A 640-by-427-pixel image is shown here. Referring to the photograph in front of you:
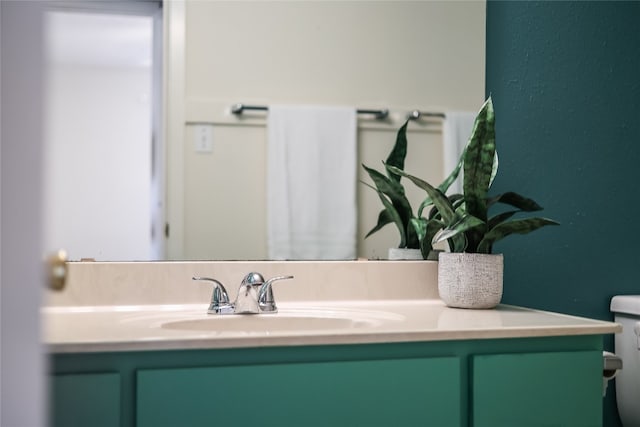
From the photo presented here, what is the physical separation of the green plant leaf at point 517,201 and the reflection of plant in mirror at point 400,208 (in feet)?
0.46

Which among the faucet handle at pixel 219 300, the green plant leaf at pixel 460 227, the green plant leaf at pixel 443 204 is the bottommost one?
the faucet handle at pixel 219 300

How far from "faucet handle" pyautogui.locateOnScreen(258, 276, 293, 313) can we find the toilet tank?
1.05 m

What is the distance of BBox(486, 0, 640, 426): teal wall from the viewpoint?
84.0 inches

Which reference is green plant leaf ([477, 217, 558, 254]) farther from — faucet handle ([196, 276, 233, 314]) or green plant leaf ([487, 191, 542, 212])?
faucet handle ([196, 276, 233, 314])

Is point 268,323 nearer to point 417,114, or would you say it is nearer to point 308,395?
point 308,395

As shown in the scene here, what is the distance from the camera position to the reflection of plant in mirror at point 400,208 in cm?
195

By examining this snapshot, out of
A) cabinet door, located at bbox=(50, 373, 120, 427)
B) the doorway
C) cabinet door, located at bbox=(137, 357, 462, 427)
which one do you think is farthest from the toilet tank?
cabinet door, located at bbox=(50, 373, 120, 427)

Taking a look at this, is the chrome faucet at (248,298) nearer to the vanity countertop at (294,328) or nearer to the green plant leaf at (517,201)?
the vanity countertop at (294,328)

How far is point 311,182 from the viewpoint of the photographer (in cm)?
191

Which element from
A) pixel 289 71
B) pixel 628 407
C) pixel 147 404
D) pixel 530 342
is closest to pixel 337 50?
pixel 289 71

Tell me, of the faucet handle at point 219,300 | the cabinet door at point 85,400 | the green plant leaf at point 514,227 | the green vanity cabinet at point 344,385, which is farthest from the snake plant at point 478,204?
the cabinet door at point 85,400

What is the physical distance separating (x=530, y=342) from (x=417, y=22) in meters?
0.92

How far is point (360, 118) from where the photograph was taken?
195cm

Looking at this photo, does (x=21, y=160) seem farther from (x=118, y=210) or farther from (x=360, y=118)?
(x=360, y=118)
